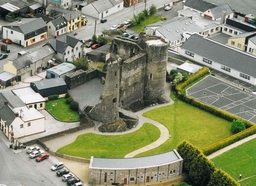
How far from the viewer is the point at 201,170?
11831 centimetres

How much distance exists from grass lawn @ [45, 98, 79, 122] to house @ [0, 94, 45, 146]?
694 cm

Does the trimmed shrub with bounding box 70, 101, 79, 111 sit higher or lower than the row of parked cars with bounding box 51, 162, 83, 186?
higher

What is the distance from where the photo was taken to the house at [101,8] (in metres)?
185

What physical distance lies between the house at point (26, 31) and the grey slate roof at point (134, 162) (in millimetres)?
57856

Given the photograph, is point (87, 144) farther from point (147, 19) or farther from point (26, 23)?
point (147, 19)

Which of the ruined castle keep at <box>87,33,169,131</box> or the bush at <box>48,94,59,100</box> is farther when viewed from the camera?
the bush at <box>48,94,59,100</box>

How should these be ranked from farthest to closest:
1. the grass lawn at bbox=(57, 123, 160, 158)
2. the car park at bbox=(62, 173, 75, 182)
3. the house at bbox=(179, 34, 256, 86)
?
the house at bbox=(179, 34, 256, 86) → the grass lawn at bbox=(57, 123, 160, 158) → the car park at bbox=(62, 173, 75, 182)

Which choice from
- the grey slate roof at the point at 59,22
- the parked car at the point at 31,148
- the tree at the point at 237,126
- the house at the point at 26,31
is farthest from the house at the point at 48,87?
the tree at the point at 237,126

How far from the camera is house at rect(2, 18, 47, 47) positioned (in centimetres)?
16588

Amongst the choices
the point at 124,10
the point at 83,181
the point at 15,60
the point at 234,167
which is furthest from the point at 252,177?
the point at 124,10

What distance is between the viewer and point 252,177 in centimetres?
12112

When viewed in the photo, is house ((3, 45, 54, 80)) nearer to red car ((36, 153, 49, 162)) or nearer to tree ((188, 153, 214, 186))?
red car ((36, 153, 49, 162))

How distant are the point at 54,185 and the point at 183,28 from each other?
247 ft

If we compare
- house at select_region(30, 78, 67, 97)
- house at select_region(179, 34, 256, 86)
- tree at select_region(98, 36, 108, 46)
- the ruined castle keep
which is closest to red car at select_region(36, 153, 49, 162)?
the ruined castle keep
